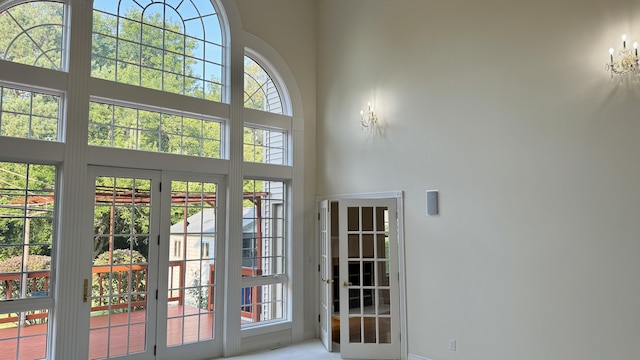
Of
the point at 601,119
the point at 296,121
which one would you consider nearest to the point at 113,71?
the point at 296,121

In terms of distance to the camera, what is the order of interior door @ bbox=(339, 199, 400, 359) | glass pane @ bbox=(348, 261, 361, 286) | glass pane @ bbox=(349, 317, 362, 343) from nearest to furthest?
1. interior door @ bbox=(339, 199, 400, 359)
2. glass pane @ bbox=(349, 317, 362, 343)
3. glass pane @ bbox=(348, 261, 361, 286)

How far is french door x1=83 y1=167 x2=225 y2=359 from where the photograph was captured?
4637 mm

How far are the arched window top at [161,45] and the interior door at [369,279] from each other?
247cm

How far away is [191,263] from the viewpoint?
5.26 m

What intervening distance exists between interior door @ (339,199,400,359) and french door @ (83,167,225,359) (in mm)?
1594

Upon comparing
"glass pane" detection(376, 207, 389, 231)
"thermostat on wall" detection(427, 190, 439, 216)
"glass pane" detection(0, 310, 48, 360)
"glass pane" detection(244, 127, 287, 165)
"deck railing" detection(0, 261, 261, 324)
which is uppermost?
"glass pane" detection(244, 127, 287, 165)

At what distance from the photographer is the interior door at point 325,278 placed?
5703 millimetres

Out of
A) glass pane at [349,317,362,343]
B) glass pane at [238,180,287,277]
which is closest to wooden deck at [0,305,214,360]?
glass pane at [238,180,287,277]

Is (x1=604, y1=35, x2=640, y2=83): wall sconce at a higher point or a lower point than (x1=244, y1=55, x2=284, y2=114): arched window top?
lower

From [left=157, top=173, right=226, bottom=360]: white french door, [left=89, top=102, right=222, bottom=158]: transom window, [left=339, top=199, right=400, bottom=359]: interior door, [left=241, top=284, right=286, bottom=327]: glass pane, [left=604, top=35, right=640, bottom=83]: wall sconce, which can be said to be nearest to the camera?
[left=604, top=35, right=640, bottom=83]: wall sconce

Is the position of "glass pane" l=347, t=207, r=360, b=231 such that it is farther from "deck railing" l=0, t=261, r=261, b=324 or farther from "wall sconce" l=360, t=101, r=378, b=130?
"deck railing" l=0, t=261, r=261, b=324

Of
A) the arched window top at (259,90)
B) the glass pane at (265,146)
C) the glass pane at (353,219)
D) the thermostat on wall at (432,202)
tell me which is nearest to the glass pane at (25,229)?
the glass pane at (265,146)

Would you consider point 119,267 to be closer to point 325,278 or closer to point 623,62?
point 325,278

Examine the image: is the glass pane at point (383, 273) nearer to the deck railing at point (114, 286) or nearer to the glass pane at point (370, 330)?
the glass pane at point (370, 330)
